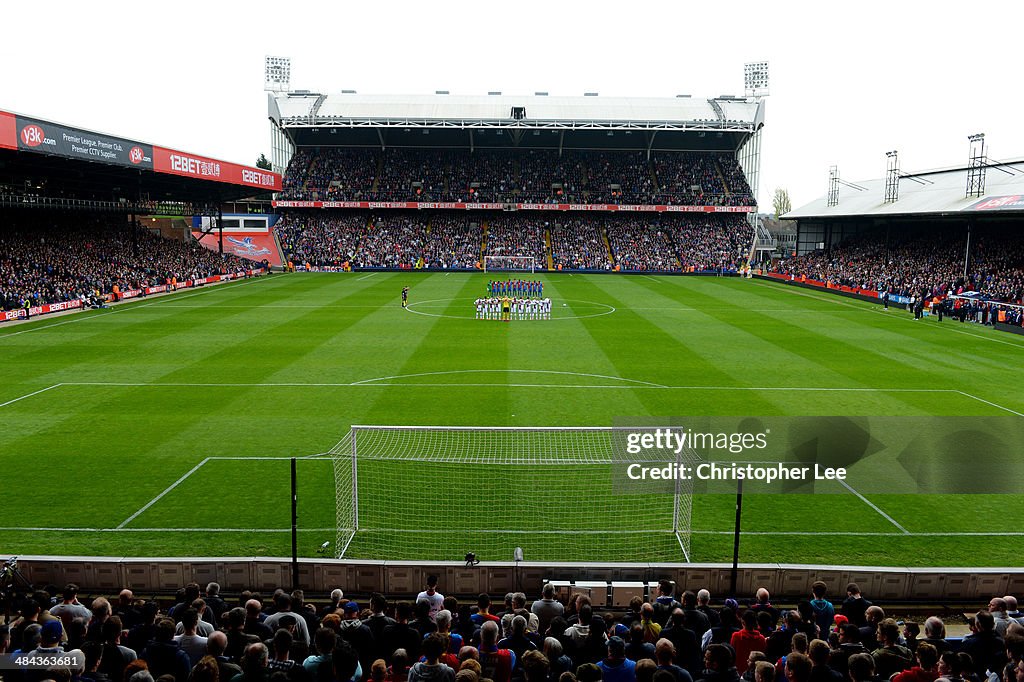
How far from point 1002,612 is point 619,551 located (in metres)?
5.29

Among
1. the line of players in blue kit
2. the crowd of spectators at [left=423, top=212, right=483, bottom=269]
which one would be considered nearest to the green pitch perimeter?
the line of players in blue kit

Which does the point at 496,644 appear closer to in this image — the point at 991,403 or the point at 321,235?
the point at 991,403

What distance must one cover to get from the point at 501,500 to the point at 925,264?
4848 centimetres

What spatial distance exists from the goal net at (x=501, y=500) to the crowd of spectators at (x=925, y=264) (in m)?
34.9

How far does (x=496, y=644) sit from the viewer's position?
248 inches

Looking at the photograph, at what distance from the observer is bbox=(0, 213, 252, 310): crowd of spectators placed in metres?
37.9

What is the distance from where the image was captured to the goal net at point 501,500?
1138cm

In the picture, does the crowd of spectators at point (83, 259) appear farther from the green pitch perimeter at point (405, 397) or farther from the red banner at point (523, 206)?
the red banner at point (523, 206)

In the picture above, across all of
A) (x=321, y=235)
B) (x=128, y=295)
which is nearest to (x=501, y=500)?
(x=128, y=295)

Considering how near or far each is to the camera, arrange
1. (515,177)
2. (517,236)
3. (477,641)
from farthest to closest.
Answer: (515,177), (517,236), (477,641)

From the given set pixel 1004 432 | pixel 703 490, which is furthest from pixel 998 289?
pixel 703 490

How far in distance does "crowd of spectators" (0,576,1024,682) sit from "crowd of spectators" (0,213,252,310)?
3426 centimetres

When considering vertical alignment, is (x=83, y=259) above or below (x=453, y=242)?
below

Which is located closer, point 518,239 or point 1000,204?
point 1000,204
